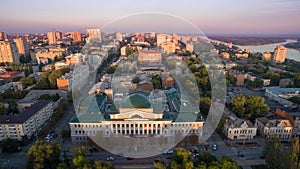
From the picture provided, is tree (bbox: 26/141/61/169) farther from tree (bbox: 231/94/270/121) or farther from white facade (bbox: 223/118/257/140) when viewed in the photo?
tree (bbox: 231/94/270/121)

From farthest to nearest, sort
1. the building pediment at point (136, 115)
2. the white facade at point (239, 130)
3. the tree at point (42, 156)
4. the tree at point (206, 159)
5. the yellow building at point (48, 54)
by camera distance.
A: the yellow building at point (48, 54) → the white facade at point (239, 130) → the building pediment at point (136, 115) → the tree at point (42, 156) → the tree at point (206, 159)

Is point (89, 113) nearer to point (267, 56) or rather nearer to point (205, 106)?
point (205, 106)

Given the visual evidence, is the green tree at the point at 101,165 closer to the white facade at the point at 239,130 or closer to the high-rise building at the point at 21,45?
the white facade at the point at 239,130

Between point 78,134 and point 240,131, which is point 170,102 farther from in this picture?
point 78,134

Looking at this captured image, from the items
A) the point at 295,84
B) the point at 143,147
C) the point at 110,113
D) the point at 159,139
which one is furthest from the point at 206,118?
the point at 295,84

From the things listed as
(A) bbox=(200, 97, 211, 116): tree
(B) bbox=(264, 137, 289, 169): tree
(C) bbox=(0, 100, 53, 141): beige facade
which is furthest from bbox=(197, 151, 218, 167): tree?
(C) bbox=(0, 100, 53, 141): beige facade

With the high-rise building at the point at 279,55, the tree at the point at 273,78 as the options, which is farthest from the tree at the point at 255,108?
the high-rise building at the point at 279,55
